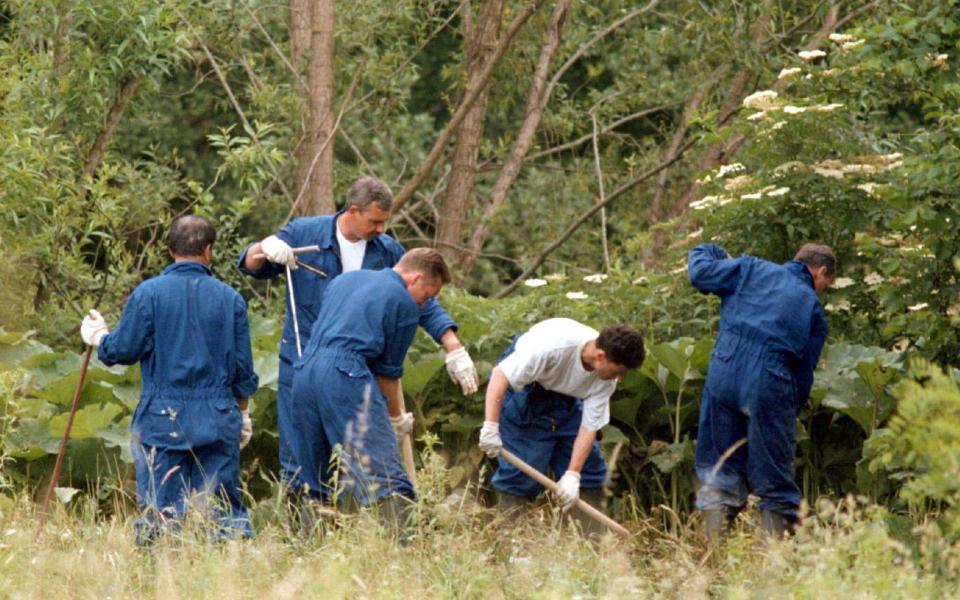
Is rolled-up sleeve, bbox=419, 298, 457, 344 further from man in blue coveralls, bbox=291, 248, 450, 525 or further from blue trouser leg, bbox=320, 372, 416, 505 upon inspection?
blue trouser leg, bbox=320, 372, 416, 505

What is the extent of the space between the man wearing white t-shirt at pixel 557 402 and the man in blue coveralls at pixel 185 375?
1198 millimetres

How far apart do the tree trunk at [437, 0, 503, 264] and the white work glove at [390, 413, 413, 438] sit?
5681 mm


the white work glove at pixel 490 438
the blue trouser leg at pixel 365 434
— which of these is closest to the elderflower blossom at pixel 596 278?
the white work glove at pixel 490 438

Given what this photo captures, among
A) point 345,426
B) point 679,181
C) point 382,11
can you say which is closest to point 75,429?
point 345,426

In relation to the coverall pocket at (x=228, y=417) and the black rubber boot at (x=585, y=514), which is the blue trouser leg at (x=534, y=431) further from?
the coverall pocket at (x=228, y=417)

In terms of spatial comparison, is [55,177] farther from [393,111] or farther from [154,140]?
[154,140]

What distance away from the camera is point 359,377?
23.8ft

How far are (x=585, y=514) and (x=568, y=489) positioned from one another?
0.48 metres


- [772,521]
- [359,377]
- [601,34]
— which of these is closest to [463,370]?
[359,377]

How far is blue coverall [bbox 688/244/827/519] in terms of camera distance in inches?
313

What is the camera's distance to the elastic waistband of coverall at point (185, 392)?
7.27m

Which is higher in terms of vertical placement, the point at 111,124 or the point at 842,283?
the point at 111,124

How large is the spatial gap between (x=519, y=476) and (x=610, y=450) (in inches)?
41.2

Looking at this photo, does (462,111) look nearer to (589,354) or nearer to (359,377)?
(589,354)
